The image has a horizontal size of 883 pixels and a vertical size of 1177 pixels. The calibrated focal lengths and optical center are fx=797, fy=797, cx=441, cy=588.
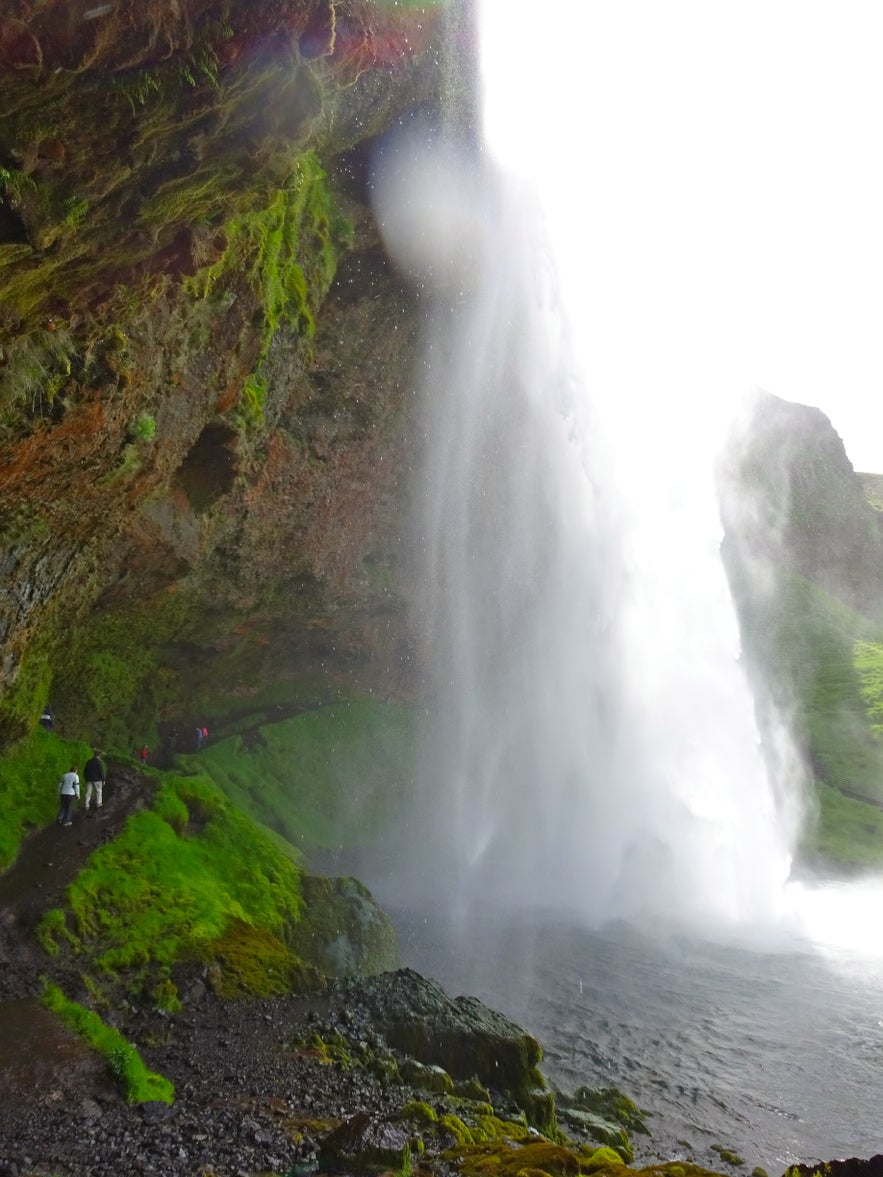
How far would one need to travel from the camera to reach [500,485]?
3881cm

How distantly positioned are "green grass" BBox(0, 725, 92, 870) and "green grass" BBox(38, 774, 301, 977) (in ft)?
5.38

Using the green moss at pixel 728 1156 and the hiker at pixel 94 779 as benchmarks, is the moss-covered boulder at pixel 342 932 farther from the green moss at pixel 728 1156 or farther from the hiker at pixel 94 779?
the green moss at pixel 728 1156

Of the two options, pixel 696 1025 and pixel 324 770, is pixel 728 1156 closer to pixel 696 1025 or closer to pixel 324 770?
pixel 696 1025

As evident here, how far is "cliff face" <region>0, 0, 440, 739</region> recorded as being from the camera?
626 cm

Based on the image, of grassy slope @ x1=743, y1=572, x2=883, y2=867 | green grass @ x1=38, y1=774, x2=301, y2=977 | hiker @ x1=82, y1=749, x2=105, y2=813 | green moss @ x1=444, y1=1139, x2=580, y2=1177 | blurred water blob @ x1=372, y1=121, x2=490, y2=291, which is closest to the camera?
green moss @ x1=444, y1=1139, x2=580, y2=1177

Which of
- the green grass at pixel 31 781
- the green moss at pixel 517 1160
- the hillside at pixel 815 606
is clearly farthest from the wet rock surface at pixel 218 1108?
the hillside at pixel 815 606

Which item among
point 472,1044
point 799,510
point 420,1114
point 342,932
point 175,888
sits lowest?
point 420,1114

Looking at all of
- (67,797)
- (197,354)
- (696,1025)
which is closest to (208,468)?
(197,354)

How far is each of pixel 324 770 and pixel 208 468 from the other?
16.3 meters

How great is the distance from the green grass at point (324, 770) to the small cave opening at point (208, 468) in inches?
406

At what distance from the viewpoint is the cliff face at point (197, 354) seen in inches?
246

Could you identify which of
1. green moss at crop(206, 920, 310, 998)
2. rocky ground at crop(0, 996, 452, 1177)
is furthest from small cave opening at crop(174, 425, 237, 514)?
rocky ground at crop(0, 996, 452, 1177)

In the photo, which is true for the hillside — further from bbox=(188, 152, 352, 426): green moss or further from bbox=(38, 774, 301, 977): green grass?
bbox=(188, 152, 352, 426): green moss

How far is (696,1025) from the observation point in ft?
52.1
